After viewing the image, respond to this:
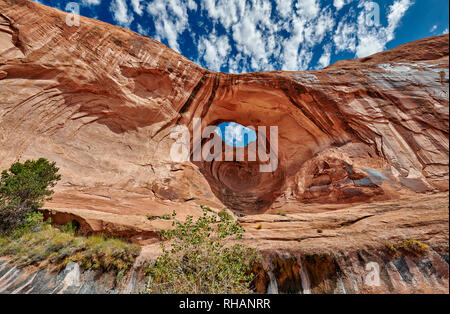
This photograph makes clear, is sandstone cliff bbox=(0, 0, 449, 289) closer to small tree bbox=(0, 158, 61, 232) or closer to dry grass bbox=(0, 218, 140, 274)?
dry grass bbox=(0, 218, 140, 274)

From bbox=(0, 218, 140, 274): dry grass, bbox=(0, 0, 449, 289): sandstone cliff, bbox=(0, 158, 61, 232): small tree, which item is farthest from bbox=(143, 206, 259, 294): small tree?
bbox=(0, 158, 61, 232): small tree

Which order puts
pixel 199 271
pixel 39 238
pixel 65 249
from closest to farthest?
pixel 199 271 < pixel 65 249 < pixel 39 238

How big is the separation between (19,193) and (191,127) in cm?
1166

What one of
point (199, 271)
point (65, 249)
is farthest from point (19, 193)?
point (199, 271)

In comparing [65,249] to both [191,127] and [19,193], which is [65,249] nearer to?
[19,193]

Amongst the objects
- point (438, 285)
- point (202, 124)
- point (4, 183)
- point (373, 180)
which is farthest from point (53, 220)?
point (373, 180)

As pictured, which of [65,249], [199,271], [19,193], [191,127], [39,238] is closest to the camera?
[199,271]

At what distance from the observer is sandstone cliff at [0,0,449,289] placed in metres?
8.57

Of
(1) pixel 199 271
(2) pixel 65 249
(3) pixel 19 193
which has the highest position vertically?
(3) pixel 19 193

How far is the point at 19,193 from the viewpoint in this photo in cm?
817

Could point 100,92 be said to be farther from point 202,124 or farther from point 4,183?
point 202,124

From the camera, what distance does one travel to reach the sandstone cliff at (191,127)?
8.57 metres

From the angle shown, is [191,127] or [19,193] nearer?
[19,193]
